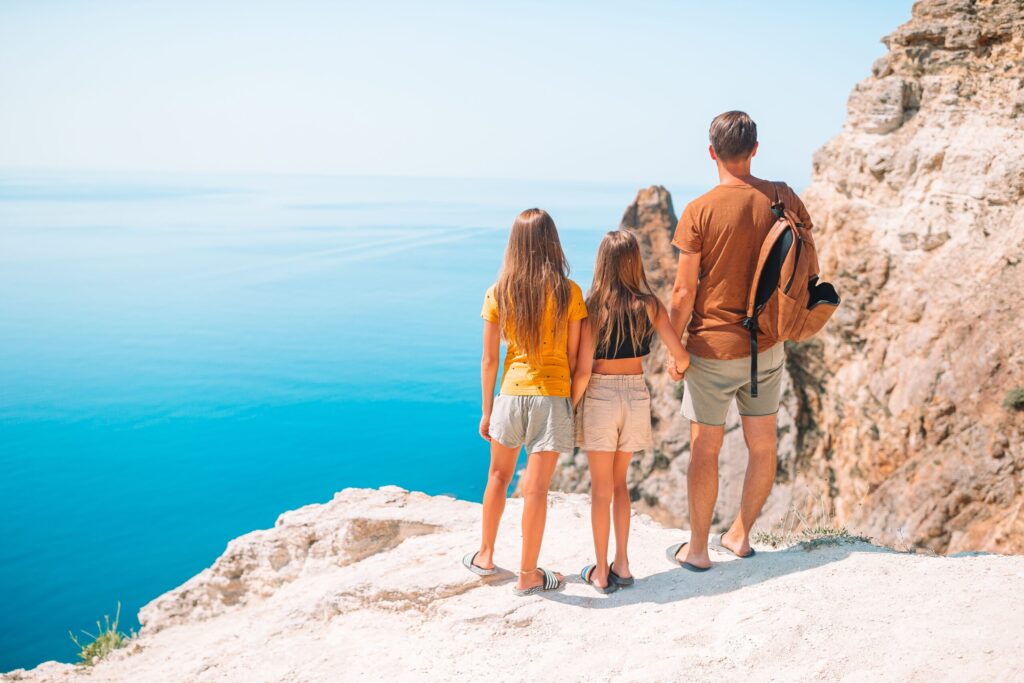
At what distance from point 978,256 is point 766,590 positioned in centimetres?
1000

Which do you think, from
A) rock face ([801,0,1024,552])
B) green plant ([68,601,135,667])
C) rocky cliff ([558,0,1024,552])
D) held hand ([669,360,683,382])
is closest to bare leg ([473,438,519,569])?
held hand ([669,360,683,382])

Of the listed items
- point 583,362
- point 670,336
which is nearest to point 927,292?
point 670,336

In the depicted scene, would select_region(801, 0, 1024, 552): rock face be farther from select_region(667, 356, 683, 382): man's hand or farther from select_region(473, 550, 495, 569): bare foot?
select_region(473, 550, 495, 569): bare foot

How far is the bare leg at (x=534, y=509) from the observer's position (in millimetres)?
4094

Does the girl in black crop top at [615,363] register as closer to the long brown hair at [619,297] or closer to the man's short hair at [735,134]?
the long brown hair at [619,297]

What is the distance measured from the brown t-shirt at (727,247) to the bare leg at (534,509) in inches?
42.9

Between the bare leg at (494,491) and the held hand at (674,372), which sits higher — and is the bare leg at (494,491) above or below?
below

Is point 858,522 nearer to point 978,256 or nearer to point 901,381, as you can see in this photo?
point 901,381

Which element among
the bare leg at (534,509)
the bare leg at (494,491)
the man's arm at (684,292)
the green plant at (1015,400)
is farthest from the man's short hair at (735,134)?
the green plant at (1015,400)

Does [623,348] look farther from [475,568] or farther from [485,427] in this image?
[475,568]

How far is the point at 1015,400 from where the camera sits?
33.6 feet

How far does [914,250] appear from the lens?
42.0ft

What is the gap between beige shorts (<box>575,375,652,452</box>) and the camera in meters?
4.09

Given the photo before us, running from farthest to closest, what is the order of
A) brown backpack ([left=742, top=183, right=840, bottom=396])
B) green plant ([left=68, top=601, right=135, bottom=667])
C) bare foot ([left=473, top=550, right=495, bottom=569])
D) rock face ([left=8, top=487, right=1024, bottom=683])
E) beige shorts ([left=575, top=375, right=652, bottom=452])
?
green plant ([left=68, top=601, right=135, bottom=667]) → bare foot ([left=473, top=550, right=495, bottom=569]) → beige shorts ([left=575, top=375, right=652, bottom=452]) → brown backpack ([left=742, top=183, right=840, bottom=396]) → rock face ([left=8, top=487, right=1024, bottom=683])
